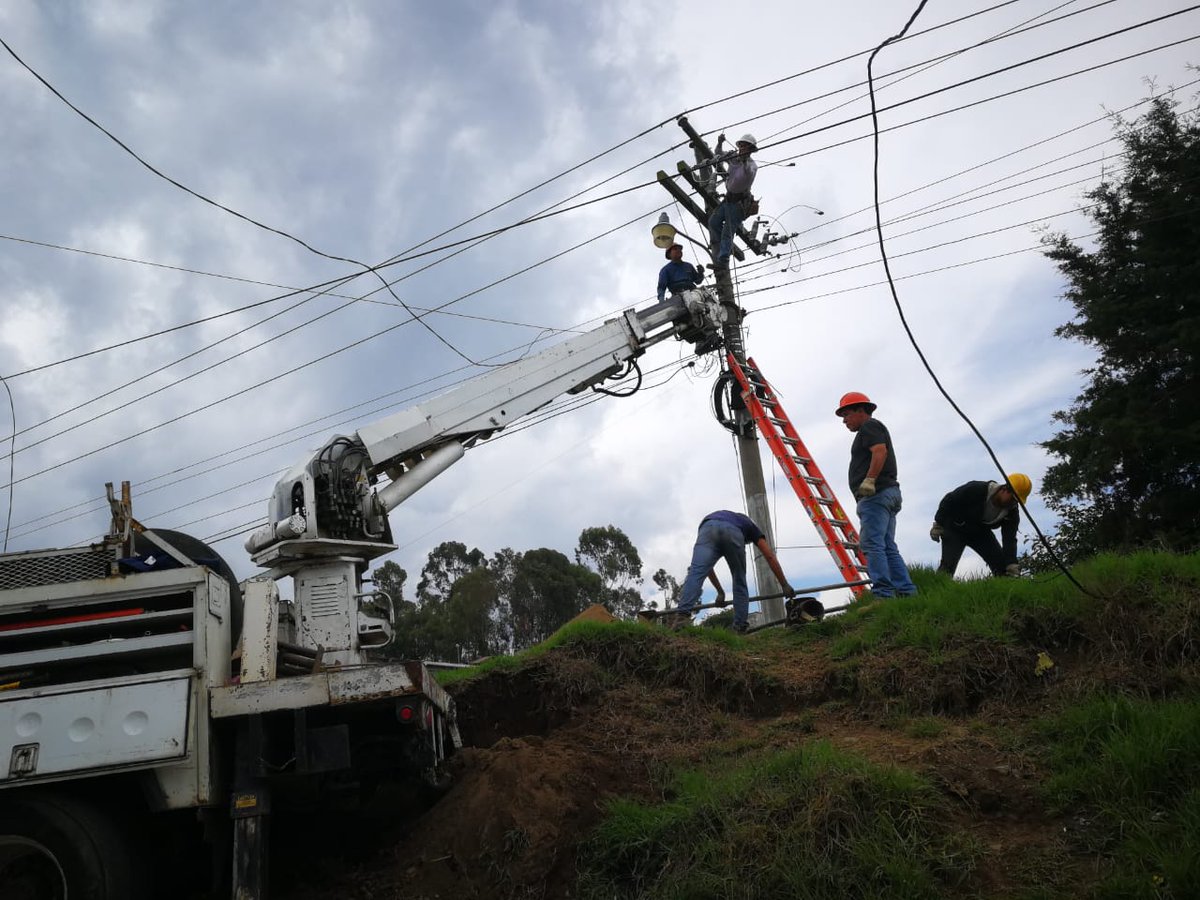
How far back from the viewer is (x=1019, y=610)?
256 inches

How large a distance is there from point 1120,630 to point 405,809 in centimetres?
464

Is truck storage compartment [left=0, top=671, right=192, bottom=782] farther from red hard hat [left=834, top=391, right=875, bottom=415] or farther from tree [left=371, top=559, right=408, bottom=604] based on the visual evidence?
tree [left=371, top=559, right=408, bottom=604]

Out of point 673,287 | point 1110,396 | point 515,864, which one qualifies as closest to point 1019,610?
point 515,864

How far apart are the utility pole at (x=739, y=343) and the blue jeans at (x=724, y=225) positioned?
0.24 m

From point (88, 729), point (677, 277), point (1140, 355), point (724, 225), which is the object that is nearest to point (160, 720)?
point (88, 729)

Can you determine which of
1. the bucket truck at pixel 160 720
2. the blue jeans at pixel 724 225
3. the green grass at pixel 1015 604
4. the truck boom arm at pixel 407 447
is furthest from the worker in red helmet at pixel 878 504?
the blue jeans at pixel 724 225

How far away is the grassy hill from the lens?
13.8 feet

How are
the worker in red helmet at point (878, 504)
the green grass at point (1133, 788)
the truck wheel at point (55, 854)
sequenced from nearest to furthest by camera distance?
the green grass at point (1133, 788) → the truck wheel at point (55, 854) → the worker in red helmet at point (878, 504)

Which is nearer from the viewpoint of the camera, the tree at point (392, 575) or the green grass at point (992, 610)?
the green grass at point (992, 610)

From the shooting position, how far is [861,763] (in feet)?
16.0

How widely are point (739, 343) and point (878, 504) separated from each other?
5.20 meters

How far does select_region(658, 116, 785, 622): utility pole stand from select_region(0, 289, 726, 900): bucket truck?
6718mm

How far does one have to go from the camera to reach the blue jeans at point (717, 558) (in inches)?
356

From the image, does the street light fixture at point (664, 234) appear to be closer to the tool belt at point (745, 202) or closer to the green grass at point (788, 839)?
the tool belt at point (745, 202)
